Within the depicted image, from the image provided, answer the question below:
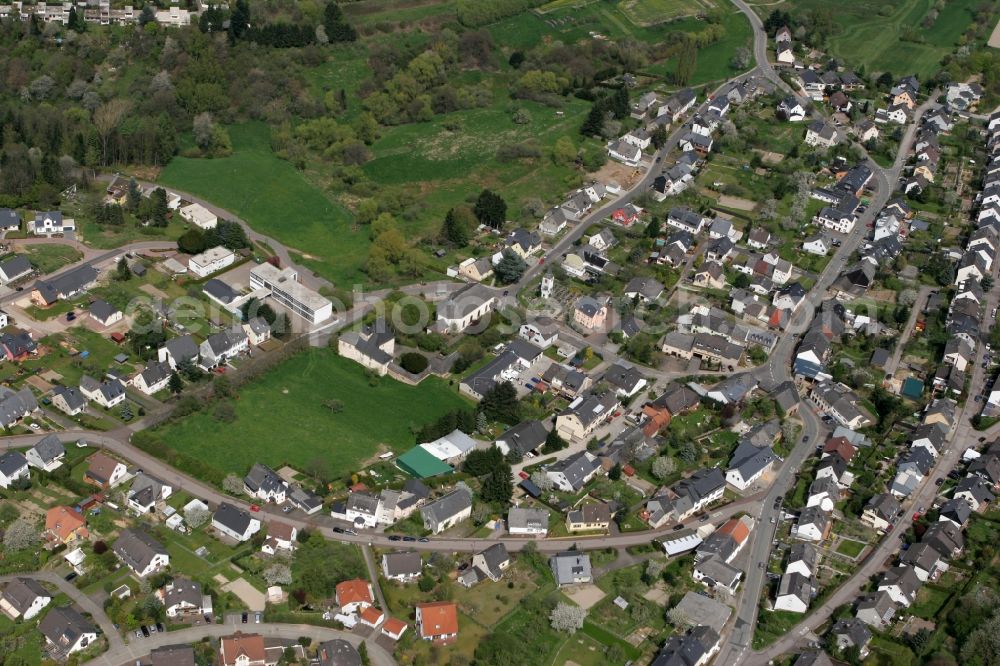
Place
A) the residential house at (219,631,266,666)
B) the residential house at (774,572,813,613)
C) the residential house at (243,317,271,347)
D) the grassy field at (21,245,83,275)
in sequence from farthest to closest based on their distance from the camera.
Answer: the grassy field at (21,245,83,275)
the residential house at (243,317,271,347)
the residential house at (774,572,813,613)
the residential house at (219,631,266,666)

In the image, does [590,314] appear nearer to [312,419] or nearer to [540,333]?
[540,333]

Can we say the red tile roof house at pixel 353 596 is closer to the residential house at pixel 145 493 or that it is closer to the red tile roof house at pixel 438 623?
the red tile roof house at pixel 438 623

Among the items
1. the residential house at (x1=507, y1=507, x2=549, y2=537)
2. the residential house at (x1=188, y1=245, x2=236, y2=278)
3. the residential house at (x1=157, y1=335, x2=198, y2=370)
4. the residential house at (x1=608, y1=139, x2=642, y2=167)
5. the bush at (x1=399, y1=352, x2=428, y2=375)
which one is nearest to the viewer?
the residential house at (x1=507, y1=507, x2=549, y2=537)

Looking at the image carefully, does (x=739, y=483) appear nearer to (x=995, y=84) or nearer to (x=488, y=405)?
(x=488, y=405)

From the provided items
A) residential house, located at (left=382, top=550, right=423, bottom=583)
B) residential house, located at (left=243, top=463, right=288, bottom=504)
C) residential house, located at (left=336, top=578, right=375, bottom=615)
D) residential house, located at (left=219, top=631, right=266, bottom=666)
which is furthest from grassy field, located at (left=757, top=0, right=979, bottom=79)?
residential house, located at (left=219, top=631, right=266, bottom=666)

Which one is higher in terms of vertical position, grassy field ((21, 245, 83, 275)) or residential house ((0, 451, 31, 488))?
grassy field ((21, 245, 83, 275))

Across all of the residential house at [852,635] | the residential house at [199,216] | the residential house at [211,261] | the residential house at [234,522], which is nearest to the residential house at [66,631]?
the residential house at [234,522]

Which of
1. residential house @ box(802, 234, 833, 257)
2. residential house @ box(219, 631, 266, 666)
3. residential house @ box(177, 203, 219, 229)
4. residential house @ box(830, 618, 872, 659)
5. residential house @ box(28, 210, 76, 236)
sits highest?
residential house @ box(28, 210, 76, 236)

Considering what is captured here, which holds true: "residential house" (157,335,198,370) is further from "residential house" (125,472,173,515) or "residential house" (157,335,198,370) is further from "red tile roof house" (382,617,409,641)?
"red tile roof house" (382,617,409,641)

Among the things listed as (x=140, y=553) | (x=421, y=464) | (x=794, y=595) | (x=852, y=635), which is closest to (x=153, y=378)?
(x=140, y=553)

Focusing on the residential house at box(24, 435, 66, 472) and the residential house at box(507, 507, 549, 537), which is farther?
the residential house at box(24, 435, 66, 472)
